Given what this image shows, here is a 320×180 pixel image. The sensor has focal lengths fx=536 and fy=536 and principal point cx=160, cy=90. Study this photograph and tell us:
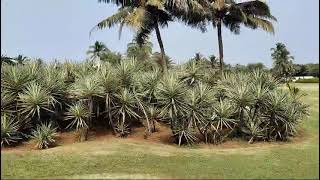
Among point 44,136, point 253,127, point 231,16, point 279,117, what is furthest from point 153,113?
point 231,16

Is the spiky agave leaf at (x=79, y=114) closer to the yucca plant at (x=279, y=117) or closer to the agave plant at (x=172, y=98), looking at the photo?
the agave plant at (x=172, y=98)

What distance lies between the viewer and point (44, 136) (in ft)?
63.0

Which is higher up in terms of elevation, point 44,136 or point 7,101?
point 7,101

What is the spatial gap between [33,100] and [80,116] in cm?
192

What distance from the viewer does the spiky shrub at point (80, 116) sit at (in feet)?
66.6

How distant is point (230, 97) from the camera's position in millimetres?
21203

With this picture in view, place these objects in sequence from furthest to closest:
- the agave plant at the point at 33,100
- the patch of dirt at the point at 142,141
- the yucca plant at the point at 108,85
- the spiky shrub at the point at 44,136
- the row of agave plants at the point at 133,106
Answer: the yucca plant at the point at 108,85 → the row of agave plants at the point at 133,106 → the agave plant at the point at 33,100 → the patch of dirt at the point at 142,141 → the spiky shrub at the point at 44,136

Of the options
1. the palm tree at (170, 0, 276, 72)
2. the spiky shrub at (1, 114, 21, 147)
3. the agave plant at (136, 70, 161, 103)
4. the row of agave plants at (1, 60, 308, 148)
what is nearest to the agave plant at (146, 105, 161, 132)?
the row of agave plants at (1, 60, 308, 148)

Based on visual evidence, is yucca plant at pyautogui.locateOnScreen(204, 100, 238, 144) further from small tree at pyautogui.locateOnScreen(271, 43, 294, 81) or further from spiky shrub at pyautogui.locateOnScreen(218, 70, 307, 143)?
small tree at pyautogui.locateOnScreen(271, 43, 294, 81)

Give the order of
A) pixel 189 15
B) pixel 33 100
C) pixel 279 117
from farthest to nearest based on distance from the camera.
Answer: pixel 189 15 → pixel 279 117 → pixel 33 100

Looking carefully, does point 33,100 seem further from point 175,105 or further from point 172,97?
point 175,105

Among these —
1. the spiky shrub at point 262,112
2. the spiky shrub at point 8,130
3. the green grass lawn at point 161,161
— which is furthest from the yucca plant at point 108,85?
the spiky shrub at point 262,112

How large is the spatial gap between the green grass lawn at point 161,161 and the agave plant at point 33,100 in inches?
71.4

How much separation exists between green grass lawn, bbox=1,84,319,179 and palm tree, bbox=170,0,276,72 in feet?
47.2
